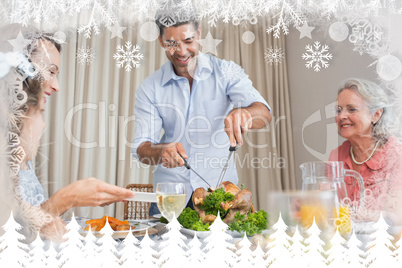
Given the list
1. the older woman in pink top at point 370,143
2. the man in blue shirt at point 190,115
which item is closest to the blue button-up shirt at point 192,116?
the man in blue shirt at point 190,115

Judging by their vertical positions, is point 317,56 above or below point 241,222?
above

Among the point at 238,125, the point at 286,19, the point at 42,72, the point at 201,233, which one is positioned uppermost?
the point at 286,19

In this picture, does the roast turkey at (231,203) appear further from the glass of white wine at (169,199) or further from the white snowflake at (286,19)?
the white snowflake at (286,19)

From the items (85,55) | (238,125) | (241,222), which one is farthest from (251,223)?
(85,55)

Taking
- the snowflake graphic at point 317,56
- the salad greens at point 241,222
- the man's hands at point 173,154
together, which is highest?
the snowflake graphic at point 317,56

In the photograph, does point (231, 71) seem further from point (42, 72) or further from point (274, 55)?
point (42, 72)

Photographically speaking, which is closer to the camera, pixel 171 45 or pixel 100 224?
pixel 100 224

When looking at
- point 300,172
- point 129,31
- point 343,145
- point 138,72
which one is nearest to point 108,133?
point 138,72

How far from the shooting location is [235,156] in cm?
94

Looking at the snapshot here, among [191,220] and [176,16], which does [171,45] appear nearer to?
[176,16]

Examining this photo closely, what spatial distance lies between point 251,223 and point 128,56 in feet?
1.77

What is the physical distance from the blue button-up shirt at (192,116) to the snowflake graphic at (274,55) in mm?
78

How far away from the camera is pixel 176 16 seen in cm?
95

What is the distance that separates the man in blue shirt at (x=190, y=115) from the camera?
945 mm
